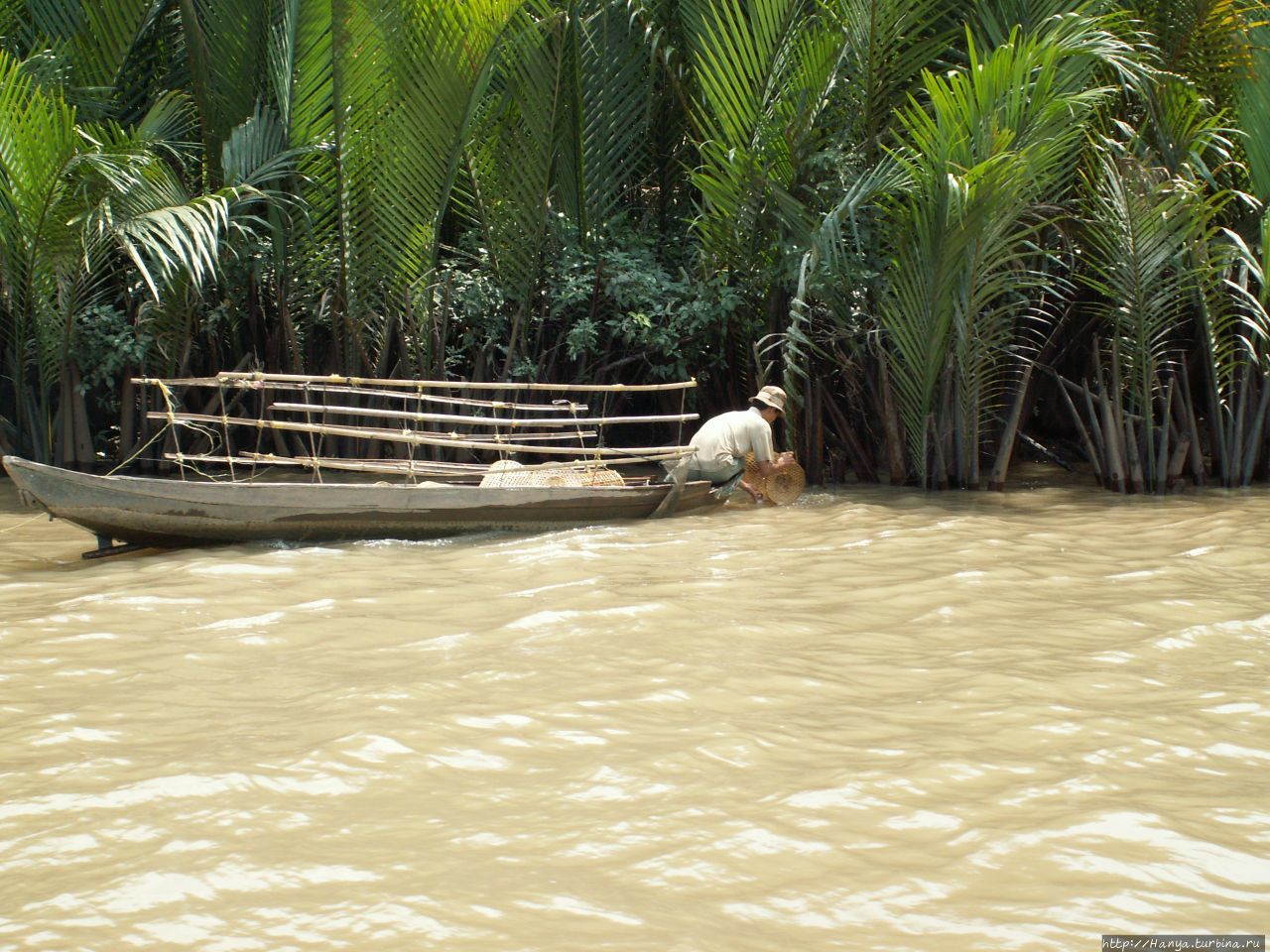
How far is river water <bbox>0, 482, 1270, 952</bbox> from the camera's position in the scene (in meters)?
2.59

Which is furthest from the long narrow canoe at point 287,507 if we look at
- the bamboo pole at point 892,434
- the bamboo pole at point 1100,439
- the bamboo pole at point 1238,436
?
the bamboo pole at point 1238,436

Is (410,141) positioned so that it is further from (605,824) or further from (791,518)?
(605,824)

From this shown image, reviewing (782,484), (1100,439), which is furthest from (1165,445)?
(782,484)

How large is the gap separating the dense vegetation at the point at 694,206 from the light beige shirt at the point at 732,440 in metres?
0.63

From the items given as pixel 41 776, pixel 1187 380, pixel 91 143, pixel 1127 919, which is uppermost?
pixel 91 143

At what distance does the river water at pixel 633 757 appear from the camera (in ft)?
8.48

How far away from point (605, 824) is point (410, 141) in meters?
6.94

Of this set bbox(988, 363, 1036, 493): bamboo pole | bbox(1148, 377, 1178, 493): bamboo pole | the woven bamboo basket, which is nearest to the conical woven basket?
the woven bamboo basket

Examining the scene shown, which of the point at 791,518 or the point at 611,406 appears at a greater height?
the point at 611,406

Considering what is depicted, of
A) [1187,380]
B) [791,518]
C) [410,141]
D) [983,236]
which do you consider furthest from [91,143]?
[1187,380]

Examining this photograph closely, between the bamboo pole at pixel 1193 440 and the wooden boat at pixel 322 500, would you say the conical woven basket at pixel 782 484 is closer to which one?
the wooden boat at pixel 322 500

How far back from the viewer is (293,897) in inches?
103

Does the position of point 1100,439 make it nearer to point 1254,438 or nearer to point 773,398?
point 1254,438

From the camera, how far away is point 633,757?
3.42 metres
